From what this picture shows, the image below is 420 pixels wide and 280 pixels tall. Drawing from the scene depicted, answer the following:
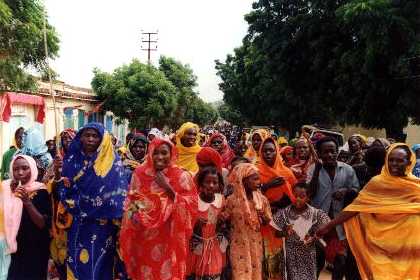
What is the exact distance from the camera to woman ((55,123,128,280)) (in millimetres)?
5473

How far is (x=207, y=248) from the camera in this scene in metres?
5.61

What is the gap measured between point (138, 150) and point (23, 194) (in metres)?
2.31

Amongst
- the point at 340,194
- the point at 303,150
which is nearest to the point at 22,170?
the point at 340,194

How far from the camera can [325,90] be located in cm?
2098

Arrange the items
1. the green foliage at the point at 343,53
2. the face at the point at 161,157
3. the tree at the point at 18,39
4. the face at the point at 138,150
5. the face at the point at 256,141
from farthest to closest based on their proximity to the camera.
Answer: the green foliage at the point at 343,53, the tree at the point at 18,39, the face at the point at 256,141, the face at the point at 138,150, the face at the point at 161,157

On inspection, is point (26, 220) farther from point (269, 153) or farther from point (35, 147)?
point (35, 147)

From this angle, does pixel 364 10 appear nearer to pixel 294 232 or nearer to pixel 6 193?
pixel 294 232

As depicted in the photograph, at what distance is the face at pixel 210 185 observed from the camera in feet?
18.5

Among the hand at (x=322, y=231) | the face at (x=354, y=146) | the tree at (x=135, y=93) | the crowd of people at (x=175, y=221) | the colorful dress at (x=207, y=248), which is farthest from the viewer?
the tree at (x=135, y=93)

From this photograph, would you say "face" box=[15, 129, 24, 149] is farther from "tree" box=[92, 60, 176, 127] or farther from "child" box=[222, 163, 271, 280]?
"tree" box=[92, 60, 176, 127]

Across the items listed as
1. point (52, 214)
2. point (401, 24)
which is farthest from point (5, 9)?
point (401, 24)

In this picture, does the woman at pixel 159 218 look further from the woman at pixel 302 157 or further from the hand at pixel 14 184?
the woman at pixel 302 157

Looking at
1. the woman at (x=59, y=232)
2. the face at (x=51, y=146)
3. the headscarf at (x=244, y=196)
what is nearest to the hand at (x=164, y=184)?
the headscarf at (x=244, y=196)

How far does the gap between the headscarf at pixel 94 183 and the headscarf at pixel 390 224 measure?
87.5 inches
